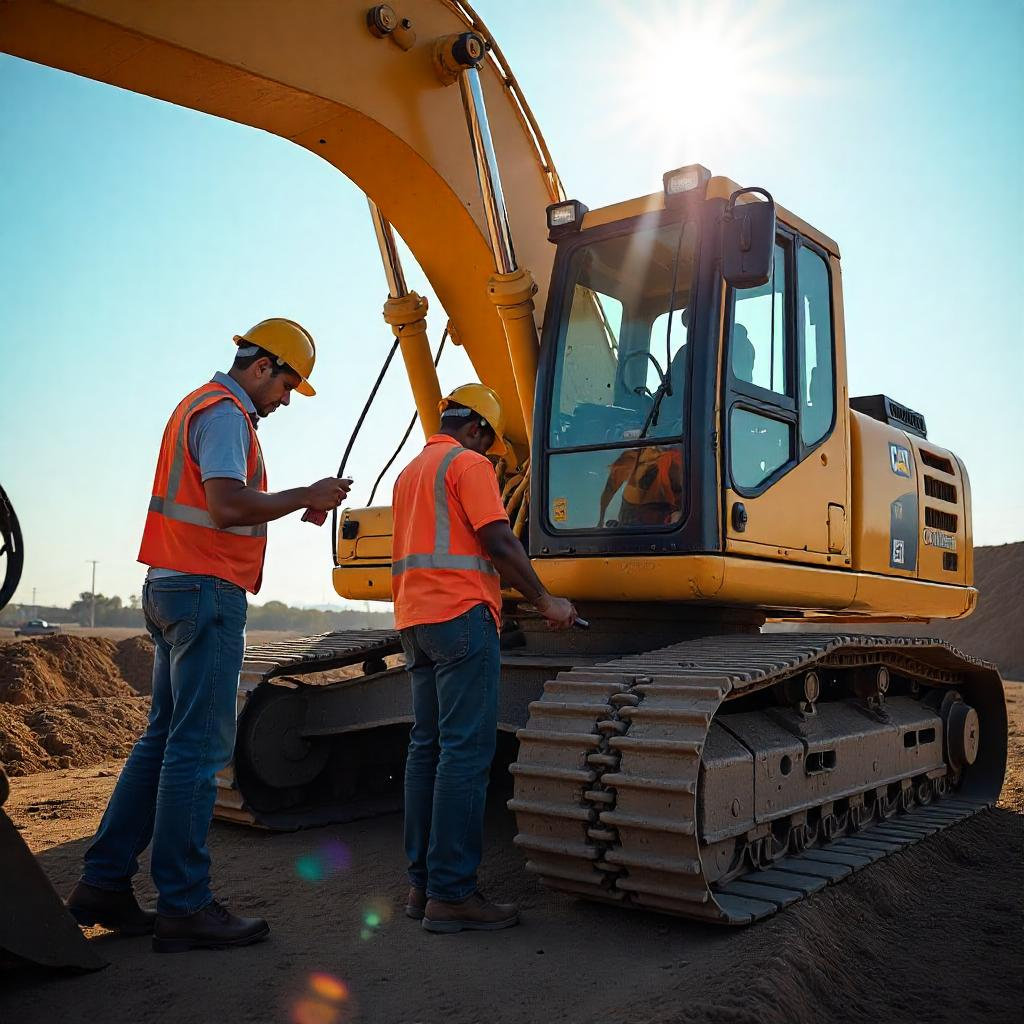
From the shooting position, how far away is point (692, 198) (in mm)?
5215

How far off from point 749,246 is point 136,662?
1129cm

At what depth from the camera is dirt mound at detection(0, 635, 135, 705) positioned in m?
11.0

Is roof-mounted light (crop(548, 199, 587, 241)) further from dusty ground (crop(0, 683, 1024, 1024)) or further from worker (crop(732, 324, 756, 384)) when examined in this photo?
dusty ground (crop(0, 683, 1024, 1024))

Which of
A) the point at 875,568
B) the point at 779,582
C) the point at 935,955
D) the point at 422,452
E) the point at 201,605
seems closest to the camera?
the point at 201,605

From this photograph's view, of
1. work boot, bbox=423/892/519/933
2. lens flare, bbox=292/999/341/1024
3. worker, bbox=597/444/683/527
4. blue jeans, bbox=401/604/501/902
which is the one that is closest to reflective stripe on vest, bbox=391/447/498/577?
blue jeans, bbox=401/604/501/902

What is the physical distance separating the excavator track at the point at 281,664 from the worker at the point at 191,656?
1600 millimetres

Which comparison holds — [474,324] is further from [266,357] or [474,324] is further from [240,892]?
[240,892]

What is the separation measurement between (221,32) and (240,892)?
145 inches

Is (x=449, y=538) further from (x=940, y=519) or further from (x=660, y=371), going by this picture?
(x=940, y=519)

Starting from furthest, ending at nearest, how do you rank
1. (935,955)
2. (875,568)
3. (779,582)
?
(875,568)
(779,582)
(935,955)

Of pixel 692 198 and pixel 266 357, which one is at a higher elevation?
pixel 692 198

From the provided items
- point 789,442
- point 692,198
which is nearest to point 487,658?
point 789,442

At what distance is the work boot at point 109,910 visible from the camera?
3.83 meters

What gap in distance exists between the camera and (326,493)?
12.6 feet
